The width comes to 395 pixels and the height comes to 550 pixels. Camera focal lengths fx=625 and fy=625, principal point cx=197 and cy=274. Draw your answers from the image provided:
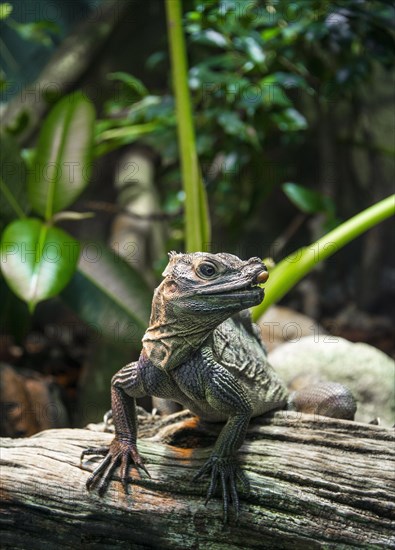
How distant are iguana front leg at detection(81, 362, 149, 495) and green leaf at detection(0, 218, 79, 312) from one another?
3.16 feet

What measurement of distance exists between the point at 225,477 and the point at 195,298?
96 centimetres

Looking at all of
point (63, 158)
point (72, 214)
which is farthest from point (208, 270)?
point (63, 158)

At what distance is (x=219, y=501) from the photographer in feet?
10.2

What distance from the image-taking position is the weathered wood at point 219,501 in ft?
9.86

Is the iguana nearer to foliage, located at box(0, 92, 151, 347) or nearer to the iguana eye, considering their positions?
the iguana eye

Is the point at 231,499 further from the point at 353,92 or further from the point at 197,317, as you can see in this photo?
the point at 353,92

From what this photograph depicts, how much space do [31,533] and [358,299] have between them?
6.01 metres

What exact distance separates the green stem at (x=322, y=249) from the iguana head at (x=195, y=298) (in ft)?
5.10

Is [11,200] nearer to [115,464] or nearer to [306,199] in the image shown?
[306,199]

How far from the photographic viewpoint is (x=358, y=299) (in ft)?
27.2

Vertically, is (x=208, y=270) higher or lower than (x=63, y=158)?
lower

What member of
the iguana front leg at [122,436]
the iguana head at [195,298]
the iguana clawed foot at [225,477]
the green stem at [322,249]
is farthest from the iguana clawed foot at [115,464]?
the green stem at [322,249]

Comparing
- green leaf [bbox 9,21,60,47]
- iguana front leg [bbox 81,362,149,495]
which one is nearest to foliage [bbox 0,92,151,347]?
iguana front leg [bbox 81,362,149,495]

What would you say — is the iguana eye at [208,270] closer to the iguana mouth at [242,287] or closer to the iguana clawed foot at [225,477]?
the iguana mouth at [242,287]
